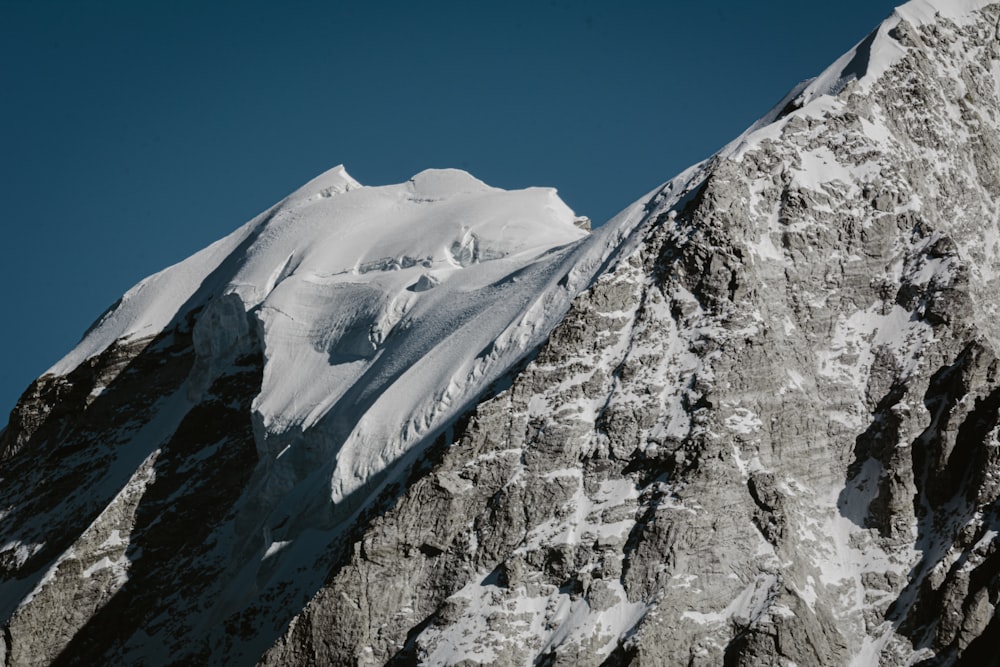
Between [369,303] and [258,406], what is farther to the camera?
[369,303]

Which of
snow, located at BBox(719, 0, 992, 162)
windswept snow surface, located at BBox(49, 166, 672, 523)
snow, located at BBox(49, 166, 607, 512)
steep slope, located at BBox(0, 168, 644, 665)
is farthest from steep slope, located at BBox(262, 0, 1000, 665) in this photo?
snow, located at BBox(49, 166, 607, 512)

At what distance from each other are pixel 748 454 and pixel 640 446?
454cm

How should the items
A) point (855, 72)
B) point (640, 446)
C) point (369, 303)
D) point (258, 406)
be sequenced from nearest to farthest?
point (640, 446)
point (855, 72)
point (258, 406)
point (369, 303)

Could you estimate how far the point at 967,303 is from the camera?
86.2 metres

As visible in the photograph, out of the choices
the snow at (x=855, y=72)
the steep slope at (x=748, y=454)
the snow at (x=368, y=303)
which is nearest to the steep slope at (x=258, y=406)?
the snow at (x=368, y=303)

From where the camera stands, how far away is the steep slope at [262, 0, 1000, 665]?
7750 centimetres

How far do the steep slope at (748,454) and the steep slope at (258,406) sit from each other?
5.59 meters

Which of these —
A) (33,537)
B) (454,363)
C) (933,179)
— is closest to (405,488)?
(454,363)

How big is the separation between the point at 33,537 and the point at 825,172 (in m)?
50.2

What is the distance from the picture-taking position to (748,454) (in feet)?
269

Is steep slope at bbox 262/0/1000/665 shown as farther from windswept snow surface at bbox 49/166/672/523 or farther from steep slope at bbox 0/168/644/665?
windswept snow surface at bbox 49/166/672/523

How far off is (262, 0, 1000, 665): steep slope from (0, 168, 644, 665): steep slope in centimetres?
559

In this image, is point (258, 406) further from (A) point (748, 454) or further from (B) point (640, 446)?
(A) point (748, 454)

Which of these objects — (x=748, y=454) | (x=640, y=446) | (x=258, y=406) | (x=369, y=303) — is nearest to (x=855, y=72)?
(x=748, y=454)
